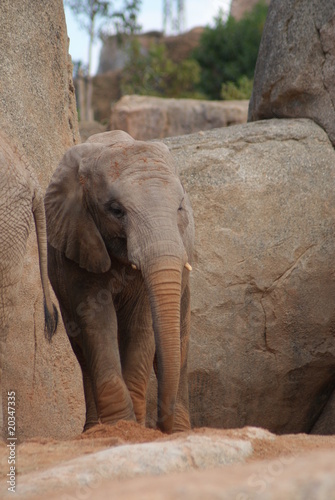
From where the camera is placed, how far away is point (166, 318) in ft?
11.3

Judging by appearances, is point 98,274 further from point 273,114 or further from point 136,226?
point 273,114

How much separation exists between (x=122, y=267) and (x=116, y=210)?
0.37m

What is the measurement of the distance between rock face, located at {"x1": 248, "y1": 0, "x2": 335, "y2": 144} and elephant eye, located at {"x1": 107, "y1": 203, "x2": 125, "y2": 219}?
2626 mm

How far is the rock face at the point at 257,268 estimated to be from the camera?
5.70 metres

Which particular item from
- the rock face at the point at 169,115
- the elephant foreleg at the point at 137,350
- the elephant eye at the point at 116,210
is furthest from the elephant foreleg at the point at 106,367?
the rock face at the point at 169,115

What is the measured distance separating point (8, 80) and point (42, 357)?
4.92 feet

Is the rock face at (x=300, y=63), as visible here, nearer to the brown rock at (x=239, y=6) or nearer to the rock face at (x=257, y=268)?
the rock face at (x=257, y=268)

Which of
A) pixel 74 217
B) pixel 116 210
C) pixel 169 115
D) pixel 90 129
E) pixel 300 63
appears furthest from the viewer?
pixel 169 115

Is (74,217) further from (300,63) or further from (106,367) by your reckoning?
(300,63)

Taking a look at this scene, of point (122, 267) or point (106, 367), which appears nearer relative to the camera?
point (106, 367)

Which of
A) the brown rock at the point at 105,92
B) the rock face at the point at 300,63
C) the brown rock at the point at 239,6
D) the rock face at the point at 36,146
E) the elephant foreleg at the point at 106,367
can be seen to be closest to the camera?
the elephant foreleg at the point at 106,367

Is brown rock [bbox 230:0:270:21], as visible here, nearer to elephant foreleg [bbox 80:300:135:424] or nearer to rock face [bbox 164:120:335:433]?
rock face [bbox 164:120:335:433]

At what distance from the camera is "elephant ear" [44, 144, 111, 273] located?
3.93m

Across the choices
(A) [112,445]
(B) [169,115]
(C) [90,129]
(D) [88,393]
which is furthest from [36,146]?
(B) [169,115]
